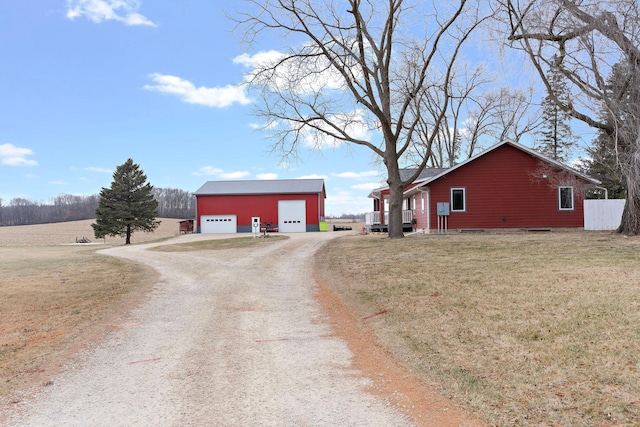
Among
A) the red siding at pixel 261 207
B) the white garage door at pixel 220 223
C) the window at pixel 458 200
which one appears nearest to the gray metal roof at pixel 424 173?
the window at pixel 458 200

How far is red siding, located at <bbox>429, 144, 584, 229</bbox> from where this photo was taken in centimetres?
2345

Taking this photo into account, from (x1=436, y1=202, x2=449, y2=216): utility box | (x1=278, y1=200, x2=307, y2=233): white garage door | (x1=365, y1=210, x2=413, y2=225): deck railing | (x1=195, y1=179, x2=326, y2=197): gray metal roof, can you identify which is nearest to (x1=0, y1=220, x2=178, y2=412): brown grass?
(x1=436, y1=202, x2=449, y2=216): utility box

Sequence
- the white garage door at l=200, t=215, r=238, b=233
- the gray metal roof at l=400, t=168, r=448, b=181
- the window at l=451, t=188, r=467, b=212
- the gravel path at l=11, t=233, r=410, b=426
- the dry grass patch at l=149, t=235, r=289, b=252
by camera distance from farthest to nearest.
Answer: the white garage door at l=200, t=215, r=238, b=233
the gray metal roof at l=400, t=168, r=448, b=181
the window at l=451, t=188, r=467, b=212
the dry grass patch at l=149, t=235, r=289, b=252
the gravel path at l=11, t=233, r=410, b=426

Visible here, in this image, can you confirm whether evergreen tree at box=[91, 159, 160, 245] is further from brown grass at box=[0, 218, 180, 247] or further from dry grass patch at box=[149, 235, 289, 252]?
dry grass patch at box=[149, 235, 289, 252]

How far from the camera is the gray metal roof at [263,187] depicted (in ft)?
131

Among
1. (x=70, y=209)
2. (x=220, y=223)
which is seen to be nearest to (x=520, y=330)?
(x=220, y=223)

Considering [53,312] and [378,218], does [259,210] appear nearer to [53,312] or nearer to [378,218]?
[378,218]

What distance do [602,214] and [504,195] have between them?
17.1 feet

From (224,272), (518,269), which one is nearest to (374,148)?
(224,272)

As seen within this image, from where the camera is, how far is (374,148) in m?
21.1

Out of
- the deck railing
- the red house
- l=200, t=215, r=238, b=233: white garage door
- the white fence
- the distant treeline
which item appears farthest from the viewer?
the distant treeline

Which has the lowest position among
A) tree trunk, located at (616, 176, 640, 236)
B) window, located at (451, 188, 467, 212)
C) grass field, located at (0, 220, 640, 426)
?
grass field, located at (0, 220, 640, 426)

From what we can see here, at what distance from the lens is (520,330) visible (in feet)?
18.4

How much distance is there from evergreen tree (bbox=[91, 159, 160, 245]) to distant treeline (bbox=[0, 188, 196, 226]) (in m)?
50.8
